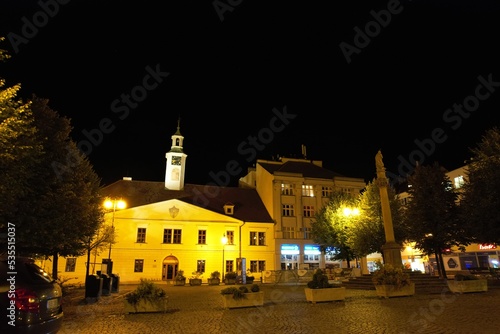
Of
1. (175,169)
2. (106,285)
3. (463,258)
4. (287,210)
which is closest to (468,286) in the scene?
(106,285)

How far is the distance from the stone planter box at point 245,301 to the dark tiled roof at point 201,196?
28834mm

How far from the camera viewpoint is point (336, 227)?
36.8 metres

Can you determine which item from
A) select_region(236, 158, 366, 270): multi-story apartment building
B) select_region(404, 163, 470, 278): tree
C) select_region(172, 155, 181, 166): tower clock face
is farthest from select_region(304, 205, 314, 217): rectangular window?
select_region(172, 155, 181, 166): tower clock face

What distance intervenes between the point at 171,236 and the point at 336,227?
18.9m

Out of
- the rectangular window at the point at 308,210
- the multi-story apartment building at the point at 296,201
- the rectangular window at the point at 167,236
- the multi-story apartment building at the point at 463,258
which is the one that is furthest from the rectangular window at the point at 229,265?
the multi-story apartment building at the point at 463,258

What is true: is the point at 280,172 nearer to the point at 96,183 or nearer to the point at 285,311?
the point at 96,183

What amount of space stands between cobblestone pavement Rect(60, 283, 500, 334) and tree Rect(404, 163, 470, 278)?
578 inches

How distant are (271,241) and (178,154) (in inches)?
700

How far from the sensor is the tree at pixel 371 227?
3192cm

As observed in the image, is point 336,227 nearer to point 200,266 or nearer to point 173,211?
point 200,266

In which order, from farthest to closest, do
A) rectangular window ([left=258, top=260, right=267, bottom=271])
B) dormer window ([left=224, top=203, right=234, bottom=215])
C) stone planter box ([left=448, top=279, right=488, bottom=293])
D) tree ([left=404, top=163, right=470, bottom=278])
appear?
dormer window ([left=224, top=203, right=234, bottom=215])
rectangular window ([left=258, top=260, right=267, bottom=271])
tree ([left=404, top=163, right=470, bottom=278])
stone planter box ([left=448, top=279, right=488, bottom=293])

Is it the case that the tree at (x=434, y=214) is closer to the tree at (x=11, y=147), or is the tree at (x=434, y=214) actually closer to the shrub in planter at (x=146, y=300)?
the shrub in planter at (x=146, y=300)

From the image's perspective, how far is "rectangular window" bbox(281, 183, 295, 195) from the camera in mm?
45094

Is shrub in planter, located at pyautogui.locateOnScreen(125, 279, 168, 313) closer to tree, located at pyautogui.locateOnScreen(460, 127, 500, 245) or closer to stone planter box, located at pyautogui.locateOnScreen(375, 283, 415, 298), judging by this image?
stone planter box, located at pyautogui.locateOnScreen(375, 283, 415, 298)
